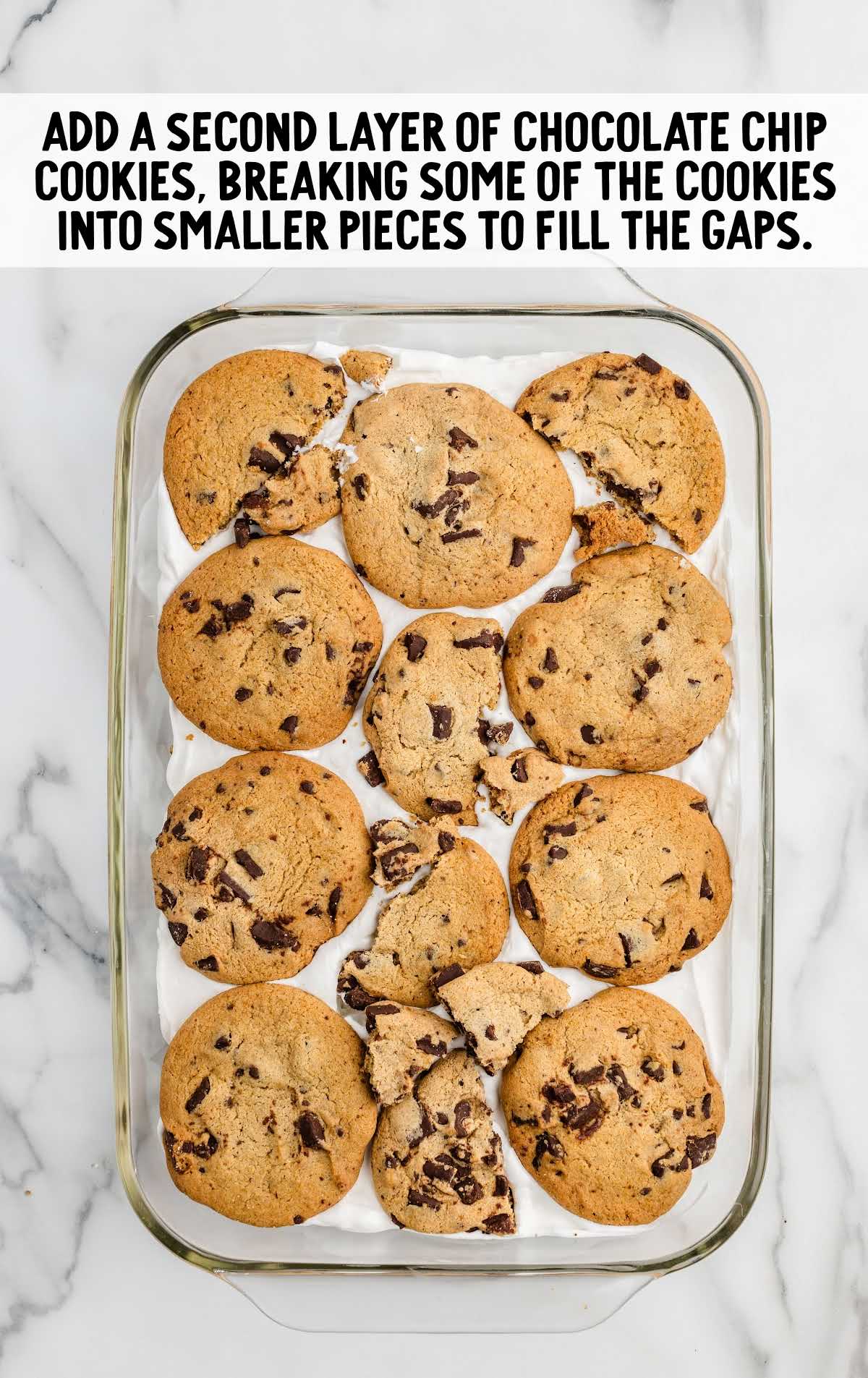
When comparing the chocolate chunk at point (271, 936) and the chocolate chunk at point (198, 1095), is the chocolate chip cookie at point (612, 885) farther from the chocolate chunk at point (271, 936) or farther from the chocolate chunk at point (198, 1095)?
the chocolate chunk at point (198, 1095)

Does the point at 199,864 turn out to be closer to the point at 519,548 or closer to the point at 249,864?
the point at 249,864

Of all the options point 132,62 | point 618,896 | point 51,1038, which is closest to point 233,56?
point 132,62

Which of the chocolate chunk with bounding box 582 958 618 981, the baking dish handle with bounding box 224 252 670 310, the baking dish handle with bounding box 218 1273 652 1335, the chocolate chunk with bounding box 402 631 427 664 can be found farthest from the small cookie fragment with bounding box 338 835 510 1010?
the baking dish handle with bounding box 224 252 670 310

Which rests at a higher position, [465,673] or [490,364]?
[490,364]

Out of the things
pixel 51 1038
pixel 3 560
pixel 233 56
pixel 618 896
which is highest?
pixel 233 56

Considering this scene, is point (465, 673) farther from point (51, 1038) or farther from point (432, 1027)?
point (51, 1038)

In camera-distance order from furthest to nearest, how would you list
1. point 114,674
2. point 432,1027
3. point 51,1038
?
point 51,1038 → point 114,674 → point 432,1027

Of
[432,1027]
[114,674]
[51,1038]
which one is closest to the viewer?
[432,1027]

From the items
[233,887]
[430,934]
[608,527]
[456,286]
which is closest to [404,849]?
[430,934]

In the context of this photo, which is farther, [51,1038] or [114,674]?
[51,1038]
